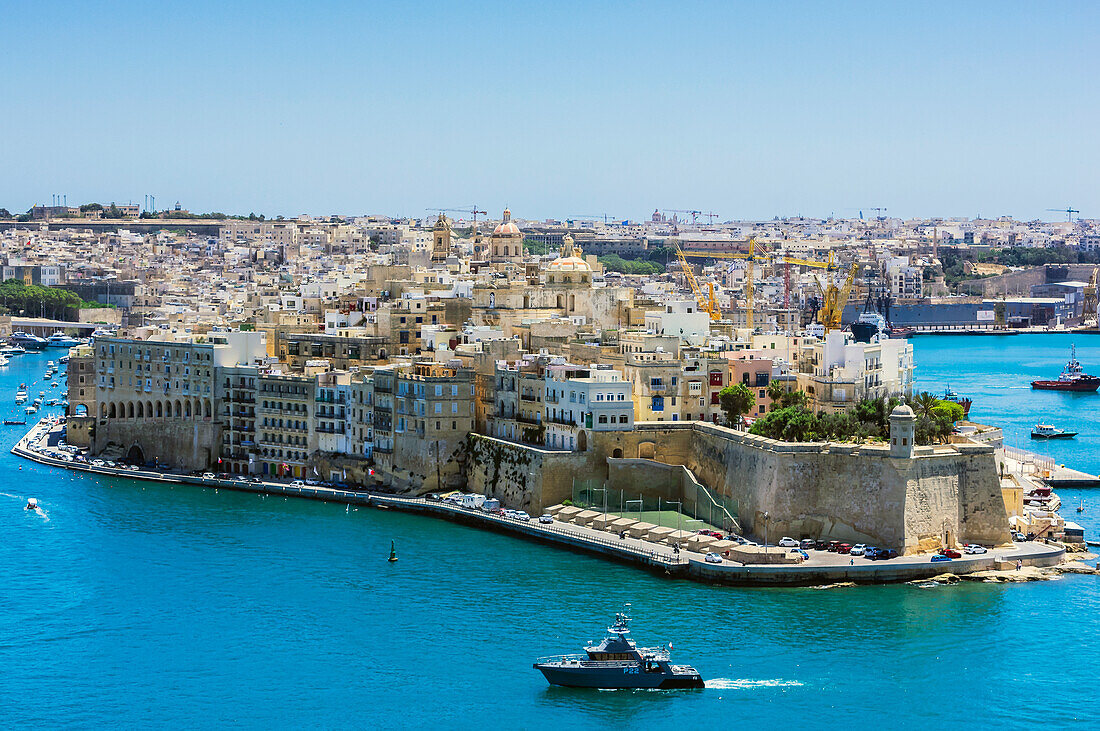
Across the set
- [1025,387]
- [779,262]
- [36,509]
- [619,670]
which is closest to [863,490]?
[619,670]

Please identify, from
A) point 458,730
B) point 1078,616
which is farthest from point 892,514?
point 458,730

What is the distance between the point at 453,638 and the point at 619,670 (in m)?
3.75

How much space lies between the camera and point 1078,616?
1101 inches

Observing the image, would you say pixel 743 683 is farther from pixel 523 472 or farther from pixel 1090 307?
pixel 1090 307

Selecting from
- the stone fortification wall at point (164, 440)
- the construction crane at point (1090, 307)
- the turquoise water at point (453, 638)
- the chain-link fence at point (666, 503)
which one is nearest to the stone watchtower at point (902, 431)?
the turquoise water at point (453, 638)

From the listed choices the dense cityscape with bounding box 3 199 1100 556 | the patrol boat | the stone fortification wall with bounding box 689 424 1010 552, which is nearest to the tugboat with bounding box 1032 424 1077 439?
the dense cityscape with bounding box 3 199 1100 556

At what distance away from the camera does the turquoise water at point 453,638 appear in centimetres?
2400

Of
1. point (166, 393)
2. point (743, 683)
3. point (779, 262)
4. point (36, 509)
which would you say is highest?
point (779, 262)

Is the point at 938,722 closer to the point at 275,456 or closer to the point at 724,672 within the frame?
the point at 724,672

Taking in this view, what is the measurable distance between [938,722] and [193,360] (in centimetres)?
2452

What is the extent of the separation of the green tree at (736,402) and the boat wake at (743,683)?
39.9 feet

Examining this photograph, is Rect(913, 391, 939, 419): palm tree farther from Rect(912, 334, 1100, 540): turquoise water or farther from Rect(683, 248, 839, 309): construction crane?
Rect(683, 248, 839, 309): construction crane

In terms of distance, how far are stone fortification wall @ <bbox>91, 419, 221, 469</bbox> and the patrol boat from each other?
1925 cm

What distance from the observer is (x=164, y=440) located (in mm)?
42969
